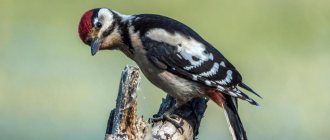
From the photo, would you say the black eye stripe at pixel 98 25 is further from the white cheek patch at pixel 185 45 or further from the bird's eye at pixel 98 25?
the white cheek patch at pixel 185 45

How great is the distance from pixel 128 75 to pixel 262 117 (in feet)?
14.9

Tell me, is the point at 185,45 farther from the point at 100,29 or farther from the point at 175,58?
the point at 100,29

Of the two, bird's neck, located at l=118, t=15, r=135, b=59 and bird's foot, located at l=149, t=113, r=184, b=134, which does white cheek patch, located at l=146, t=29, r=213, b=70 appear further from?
bird's foot, located at l=149, t=113, r=184, b=134

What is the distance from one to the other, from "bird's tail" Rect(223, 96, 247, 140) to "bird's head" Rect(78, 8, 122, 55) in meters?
0.78

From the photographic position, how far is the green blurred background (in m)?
14.0

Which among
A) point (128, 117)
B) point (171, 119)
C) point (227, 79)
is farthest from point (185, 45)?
point (128, 117)

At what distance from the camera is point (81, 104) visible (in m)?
14.5

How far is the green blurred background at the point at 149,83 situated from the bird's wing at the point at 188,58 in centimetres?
187

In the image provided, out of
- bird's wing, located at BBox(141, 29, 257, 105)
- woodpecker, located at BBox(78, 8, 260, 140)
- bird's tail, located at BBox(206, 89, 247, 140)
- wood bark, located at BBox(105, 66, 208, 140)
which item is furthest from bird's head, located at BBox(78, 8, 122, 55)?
wood bark, located at BBox(105, 66, 208, 140)

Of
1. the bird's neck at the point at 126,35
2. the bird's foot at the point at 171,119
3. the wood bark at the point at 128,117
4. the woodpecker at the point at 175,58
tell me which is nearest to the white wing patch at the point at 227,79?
the woodpecker at the point at 175,58

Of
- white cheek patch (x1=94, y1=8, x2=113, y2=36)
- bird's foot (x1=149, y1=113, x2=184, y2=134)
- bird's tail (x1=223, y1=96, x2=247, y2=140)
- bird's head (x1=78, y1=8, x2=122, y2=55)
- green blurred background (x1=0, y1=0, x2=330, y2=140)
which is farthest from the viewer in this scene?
green blurred background (x1=0, y1=0, x2=330, y2=140)

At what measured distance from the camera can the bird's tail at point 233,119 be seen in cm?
1077
